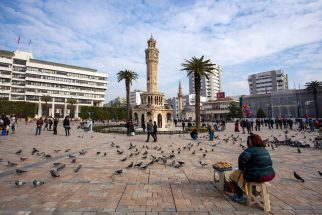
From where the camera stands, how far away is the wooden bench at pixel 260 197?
443 cm

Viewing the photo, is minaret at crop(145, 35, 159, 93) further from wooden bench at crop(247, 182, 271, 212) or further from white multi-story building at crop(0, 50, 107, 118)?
white multi-story building at crop(0, 50, 107, 118)

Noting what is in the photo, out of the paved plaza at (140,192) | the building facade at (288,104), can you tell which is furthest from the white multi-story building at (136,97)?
the paved plaza at (140,192)

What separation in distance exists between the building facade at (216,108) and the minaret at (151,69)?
60.5 metres

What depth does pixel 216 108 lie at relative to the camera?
105 m

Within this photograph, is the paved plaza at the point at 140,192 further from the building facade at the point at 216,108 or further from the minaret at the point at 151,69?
the building facade at the point at 216,108

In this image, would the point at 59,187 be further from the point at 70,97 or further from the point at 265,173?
the point at 70,97

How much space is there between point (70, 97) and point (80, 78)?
398 inches

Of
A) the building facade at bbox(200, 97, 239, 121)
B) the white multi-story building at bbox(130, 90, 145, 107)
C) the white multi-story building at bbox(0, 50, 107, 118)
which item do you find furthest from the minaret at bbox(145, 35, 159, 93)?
the white multi-story building at bbox(130, 90, 145, 107)

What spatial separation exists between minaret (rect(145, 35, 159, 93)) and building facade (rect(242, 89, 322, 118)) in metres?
52.3

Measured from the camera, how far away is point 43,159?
32.8 feet

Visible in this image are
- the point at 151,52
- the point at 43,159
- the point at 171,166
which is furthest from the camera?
the point at 151,52

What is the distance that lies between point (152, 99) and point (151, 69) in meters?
7.30

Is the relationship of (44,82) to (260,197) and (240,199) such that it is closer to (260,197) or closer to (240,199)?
(240,199)

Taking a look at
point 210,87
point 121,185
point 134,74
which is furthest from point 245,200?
point 210,87
